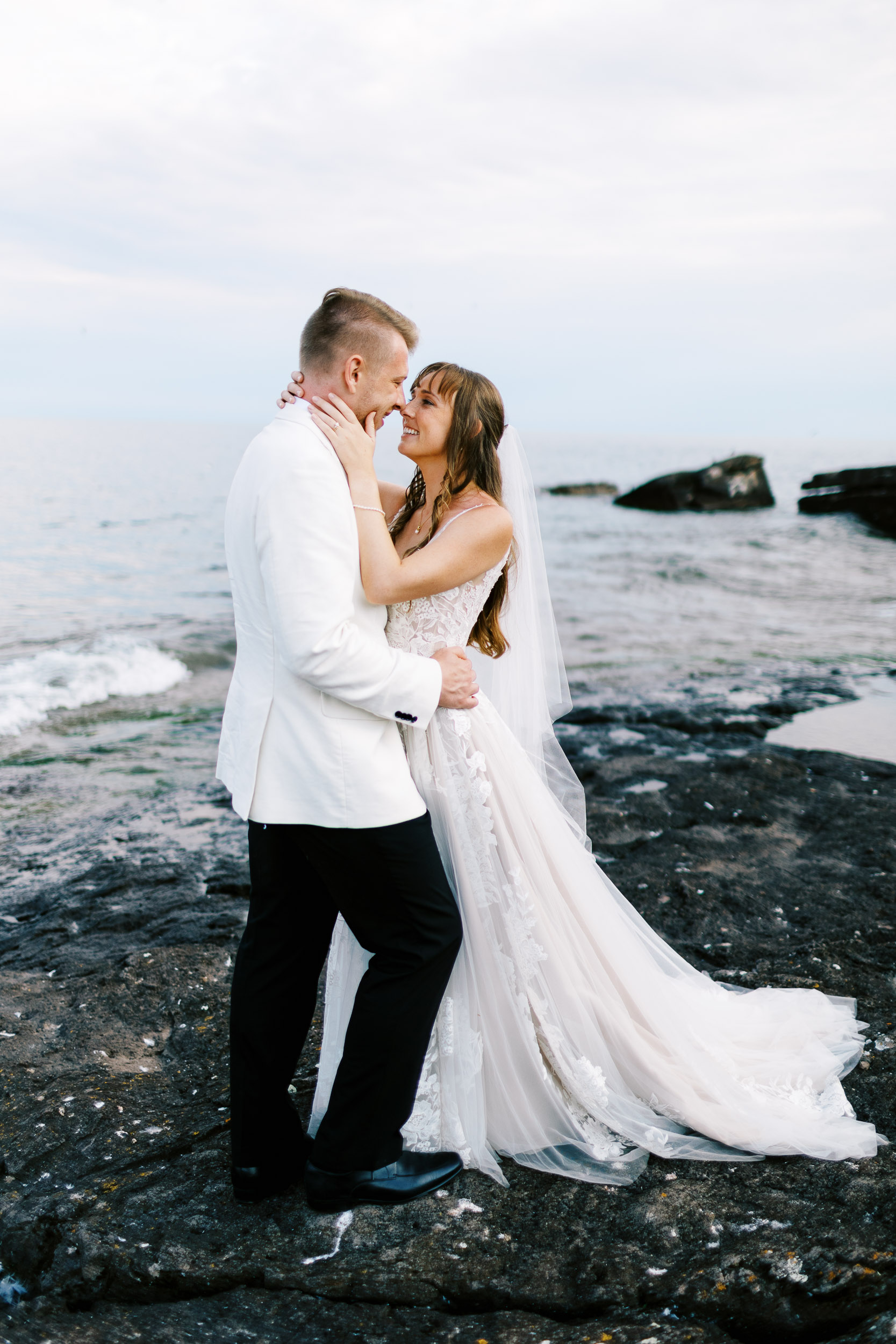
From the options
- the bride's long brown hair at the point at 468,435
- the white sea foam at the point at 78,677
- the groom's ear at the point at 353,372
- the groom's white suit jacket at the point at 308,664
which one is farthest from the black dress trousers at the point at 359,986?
the white sea foam at the point at 78,677

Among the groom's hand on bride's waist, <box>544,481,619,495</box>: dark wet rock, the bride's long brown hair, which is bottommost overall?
the groom's hand on bride's waist

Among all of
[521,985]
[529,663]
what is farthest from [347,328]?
[521,985]

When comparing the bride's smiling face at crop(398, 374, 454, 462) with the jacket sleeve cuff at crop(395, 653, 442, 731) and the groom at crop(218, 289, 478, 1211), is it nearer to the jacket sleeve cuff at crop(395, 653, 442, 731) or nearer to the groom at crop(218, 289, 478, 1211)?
the groom at crop(218, 289, 478, 1211)

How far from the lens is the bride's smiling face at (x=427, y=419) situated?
3.09 meters

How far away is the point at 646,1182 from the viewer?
2.75 m

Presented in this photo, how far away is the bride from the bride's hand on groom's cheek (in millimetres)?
225

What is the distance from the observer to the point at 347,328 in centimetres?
260

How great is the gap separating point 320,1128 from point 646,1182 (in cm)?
95

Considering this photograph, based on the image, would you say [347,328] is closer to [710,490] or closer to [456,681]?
[456,681]

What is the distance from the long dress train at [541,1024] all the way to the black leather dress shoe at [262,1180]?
27 centimetres

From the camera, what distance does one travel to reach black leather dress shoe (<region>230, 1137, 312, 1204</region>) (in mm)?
2719

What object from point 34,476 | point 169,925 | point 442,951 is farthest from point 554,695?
point 34,476

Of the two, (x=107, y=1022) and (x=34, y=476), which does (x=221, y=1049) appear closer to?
→ (x=107, y=1022)

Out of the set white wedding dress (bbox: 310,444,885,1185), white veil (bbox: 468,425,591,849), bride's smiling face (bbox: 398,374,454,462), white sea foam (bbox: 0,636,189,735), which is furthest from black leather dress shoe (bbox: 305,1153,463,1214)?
white sea foam (bbox: 0,636,189,735)
